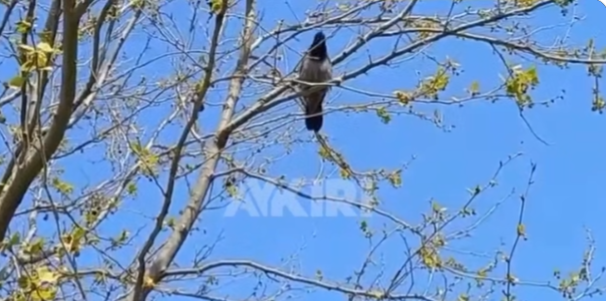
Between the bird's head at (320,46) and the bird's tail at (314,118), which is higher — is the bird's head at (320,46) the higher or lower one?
the higher one

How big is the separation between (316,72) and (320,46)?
0.10m

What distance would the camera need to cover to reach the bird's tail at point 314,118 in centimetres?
379

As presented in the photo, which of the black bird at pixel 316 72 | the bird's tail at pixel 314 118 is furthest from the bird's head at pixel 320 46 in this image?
the bird's tail at pixel 314 118

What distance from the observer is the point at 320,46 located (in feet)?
13.0

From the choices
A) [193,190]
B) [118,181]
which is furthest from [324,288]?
[118,181]

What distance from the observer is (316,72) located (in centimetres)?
396

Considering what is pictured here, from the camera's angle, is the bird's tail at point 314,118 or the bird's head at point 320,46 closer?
the bird's tail at point 314,118

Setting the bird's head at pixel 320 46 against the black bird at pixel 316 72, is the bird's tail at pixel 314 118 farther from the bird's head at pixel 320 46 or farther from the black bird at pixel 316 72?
the bird's head at pixel 320 46

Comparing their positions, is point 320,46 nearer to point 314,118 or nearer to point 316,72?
point 316,72

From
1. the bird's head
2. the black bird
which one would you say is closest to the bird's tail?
the black bird

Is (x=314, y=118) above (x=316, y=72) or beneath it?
beneath

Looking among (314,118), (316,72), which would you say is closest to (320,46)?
(316,72)

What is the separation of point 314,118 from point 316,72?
0.18 m

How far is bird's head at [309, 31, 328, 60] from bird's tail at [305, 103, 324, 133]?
218 millimetres
